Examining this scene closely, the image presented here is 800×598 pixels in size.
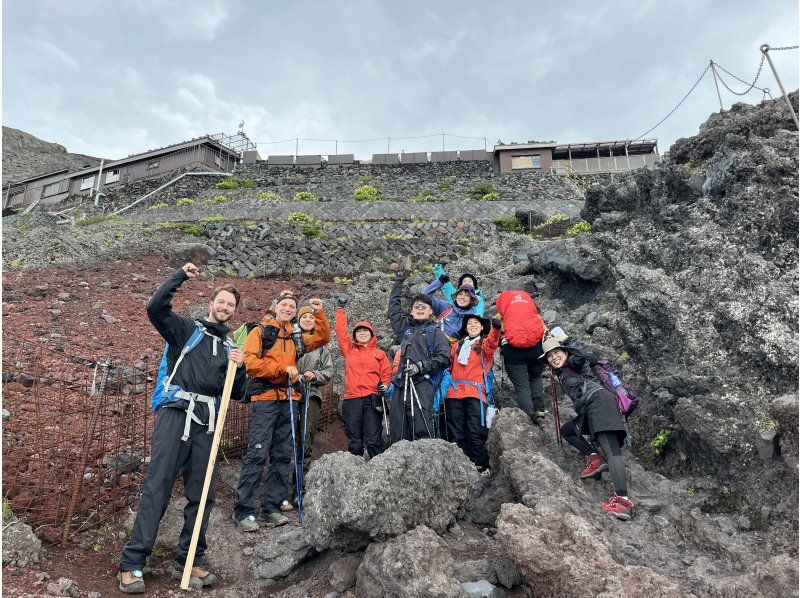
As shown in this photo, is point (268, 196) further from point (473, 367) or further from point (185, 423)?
point (185, 423)

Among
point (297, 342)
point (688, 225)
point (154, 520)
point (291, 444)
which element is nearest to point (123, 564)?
point (154, 520)

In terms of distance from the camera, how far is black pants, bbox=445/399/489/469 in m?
6.73

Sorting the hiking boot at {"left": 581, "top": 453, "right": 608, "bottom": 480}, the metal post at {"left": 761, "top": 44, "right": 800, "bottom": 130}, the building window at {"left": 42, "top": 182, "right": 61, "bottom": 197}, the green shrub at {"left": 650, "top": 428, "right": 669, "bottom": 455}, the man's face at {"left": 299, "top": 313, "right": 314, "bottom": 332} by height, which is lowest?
the hiking boot at {"left": 581, "top": 453, "right": 608, "bottom": 480}

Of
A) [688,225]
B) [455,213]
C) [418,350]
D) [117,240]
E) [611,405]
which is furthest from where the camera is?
[455,213]

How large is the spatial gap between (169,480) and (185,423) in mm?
525

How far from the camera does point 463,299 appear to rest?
25.6 ft

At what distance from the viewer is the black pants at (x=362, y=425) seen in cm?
682

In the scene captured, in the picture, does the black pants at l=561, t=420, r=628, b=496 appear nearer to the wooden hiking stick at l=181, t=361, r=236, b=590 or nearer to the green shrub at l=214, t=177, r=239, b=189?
the wooden hiking stick at l=181, t=361, r=236, b=590

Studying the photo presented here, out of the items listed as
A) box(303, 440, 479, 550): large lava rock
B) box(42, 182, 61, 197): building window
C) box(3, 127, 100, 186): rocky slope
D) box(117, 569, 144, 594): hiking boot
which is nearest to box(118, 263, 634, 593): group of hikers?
box(117, 569, 144, 594): hiking boot

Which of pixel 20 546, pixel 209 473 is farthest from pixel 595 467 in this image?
pixel 20 546

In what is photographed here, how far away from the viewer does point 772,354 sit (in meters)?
5.63

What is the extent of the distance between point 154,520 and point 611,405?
189 inches

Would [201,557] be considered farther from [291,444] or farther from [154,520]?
[291,444]

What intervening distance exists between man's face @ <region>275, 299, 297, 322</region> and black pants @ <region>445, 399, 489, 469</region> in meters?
2.53
